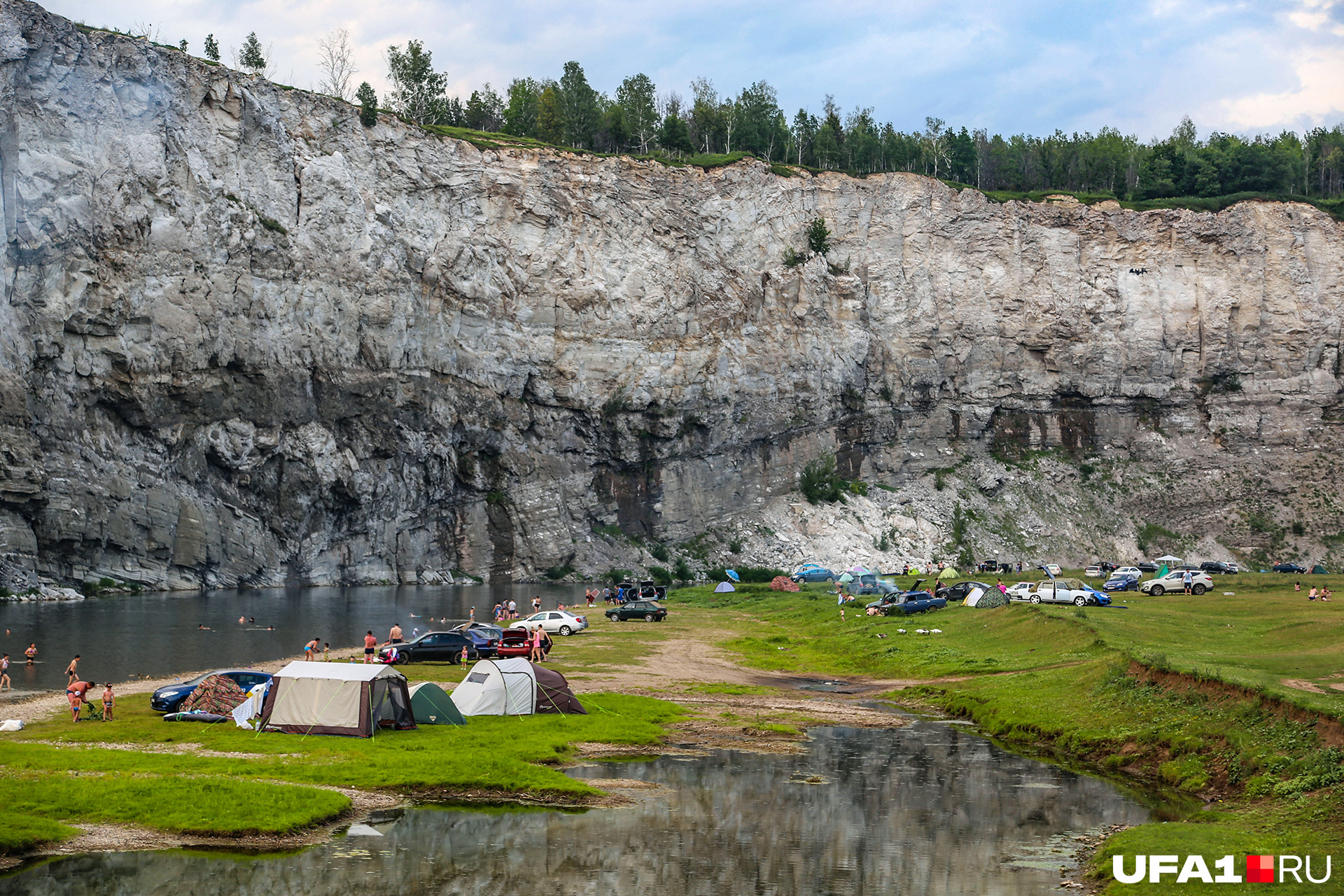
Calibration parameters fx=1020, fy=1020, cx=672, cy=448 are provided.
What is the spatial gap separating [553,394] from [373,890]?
9251 centimetres

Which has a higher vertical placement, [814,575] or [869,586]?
[869,586]

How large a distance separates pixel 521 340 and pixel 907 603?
56961mm

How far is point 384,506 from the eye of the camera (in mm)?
100000

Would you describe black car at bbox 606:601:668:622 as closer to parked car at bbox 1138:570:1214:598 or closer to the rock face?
parked car at bbox 1138:570:1214:598

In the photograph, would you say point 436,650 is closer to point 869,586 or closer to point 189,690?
point 189,690

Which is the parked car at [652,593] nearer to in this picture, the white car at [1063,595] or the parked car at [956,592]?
the parked car at [956,592]

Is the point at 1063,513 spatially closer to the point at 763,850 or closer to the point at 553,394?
the point at 553,394

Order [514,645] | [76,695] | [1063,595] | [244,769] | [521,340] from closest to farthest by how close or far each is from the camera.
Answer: [244,769] < [76,695] < [514,645] < [1063,595] < [521,340]

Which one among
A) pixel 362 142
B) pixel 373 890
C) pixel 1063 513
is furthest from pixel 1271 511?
pixel 373 890

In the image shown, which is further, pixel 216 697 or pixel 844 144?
pixel 844 144

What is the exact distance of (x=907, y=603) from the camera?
6316 centimetres

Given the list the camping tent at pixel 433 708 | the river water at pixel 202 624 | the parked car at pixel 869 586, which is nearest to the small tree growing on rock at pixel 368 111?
the river water at pixel 202 624

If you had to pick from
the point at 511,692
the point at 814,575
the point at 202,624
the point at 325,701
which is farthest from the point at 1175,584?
the point at 202,624

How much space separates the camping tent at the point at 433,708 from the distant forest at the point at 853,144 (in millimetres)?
100831
